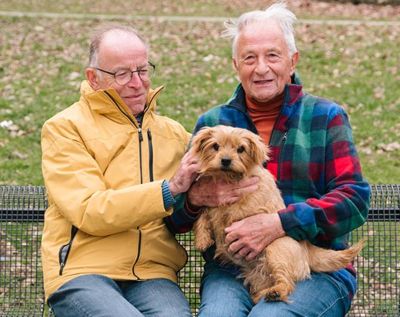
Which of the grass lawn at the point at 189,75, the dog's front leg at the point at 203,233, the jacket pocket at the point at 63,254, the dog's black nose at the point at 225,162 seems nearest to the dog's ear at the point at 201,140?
the dog's black nose at the point at 225,162

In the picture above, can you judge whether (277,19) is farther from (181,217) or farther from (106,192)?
(106,192)

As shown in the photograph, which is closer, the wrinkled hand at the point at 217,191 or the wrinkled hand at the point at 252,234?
the wrinkled hand at the point at 252,234

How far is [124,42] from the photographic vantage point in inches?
183

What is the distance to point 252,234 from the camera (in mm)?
4438

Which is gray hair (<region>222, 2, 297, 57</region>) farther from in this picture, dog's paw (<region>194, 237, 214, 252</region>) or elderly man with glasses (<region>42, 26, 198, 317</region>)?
dog's paw (<region>194, 237, 214, 252</region>)

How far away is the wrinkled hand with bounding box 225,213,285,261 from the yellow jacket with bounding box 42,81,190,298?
365mm

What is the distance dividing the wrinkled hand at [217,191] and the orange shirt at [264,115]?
301 millimetres

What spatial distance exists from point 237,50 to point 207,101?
235 inches

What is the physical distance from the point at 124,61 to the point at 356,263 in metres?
2.15

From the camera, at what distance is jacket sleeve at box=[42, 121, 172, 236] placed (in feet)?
14.2

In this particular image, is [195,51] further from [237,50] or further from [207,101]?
[237,50]

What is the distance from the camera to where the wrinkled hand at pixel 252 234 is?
14.4ft

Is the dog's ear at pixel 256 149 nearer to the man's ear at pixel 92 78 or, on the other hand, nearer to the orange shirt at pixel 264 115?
the orange shirt at pixel 264 115

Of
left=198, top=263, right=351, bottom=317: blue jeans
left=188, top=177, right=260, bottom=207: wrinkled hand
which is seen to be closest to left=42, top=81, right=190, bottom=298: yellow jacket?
left=188, top=177, right=260, bottom=207: wrinkled hand
